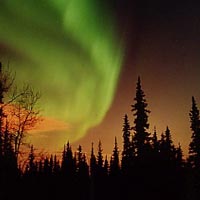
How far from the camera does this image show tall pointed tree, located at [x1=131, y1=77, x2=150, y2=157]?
142 feet

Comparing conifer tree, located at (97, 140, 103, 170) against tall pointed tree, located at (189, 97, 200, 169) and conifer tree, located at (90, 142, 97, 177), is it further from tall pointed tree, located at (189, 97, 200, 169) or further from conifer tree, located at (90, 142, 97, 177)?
tall pointed tree, located at (189, 97, 200, 169)

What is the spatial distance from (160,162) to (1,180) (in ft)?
70.8

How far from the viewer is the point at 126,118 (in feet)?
207

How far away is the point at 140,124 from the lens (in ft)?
145

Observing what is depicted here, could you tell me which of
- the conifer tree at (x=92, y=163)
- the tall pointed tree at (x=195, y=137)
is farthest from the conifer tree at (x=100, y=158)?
the tall pointed tree at (x=195, y=137)

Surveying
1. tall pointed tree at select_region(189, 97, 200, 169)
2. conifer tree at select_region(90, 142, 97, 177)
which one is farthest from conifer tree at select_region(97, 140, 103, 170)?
tall pointed tree at select_region(189, 97, 200, 169)

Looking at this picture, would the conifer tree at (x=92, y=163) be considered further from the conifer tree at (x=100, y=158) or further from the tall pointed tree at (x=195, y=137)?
the tall pointed tree at (x=195, y=137)

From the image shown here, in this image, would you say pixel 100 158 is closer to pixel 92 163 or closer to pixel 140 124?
pixel 92 163

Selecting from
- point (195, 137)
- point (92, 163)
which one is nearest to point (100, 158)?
point (92, 163)

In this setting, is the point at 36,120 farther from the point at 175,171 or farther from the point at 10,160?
the point at 175,171

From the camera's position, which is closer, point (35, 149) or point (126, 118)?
point (35, 149)

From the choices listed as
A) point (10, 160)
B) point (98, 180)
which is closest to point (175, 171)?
point (10, 160)

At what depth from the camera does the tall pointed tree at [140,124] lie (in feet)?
142

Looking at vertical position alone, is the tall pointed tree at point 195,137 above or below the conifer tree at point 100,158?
below
